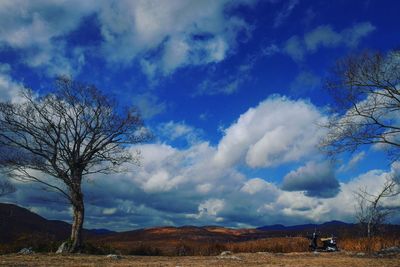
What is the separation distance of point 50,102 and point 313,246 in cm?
2244

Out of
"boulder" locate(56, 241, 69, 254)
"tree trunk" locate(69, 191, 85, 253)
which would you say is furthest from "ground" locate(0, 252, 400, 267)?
"tree trunk" locate(69, 191, 85, 253)

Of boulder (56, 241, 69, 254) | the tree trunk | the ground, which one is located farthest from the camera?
the tree trunk

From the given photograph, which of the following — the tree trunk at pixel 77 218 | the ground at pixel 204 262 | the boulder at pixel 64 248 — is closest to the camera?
the ground at pixel 204 262

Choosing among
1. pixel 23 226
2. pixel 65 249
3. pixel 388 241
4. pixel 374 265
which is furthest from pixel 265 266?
pixel 23 226

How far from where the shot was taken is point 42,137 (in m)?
30.4

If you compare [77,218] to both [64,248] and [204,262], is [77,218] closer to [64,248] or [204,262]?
[64,248]

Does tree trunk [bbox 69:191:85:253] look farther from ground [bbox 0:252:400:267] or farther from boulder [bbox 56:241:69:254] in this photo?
ground [bbox 0:252:400:267]

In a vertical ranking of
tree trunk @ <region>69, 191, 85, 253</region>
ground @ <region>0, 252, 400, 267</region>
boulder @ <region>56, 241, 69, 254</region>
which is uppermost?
tree trunk @ <region>69, 191, 85, 253</region>

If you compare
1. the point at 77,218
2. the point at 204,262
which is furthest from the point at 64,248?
the point at 204,262

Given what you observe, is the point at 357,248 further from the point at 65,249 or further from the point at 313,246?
the point at 65,249

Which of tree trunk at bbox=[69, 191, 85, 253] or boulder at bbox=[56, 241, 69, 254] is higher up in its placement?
tree trunk at bbox=[69, 191, 85, 253]

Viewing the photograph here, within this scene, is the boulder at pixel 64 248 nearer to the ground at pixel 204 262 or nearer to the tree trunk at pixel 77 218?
the tree trunk at pixel 77 218

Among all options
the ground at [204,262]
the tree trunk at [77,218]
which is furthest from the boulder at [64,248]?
the ground at [204,262]

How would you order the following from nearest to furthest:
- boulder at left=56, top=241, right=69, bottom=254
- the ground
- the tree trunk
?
the ground, boulder at left=56, top=241, right=69, bottom=254, the tree trunk
